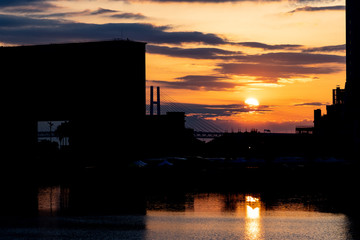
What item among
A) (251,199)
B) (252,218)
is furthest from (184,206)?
(251,199)

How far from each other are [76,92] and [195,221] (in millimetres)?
90451

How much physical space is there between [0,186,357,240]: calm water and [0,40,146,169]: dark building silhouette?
7168cm

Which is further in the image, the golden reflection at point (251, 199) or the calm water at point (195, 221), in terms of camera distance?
the golden reflection at point (251, 199)

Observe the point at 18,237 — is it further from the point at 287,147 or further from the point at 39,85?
the point at 287,147

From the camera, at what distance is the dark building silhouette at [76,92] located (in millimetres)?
120625

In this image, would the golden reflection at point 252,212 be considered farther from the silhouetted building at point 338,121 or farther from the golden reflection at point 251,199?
the silhouetted building at point 338,121

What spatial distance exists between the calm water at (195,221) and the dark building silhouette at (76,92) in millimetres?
71680

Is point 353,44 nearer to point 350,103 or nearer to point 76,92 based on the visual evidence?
point 350,103

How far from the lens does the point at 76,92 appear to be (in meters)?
124

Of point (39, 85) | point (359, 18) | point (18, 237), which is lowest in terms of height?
point (18, 237)

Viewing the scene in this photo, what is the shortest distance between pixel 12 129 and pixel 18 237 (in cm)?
9375

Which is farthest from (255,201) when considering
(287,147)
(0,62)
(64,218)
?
(287,147)

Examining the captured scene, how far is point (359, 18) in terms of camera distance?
155500 millimetres

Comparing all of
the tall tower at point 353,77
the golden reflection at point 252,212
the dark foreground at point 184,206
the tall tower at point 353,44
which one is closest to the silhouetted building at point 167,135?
the tall tower at point 353,44
